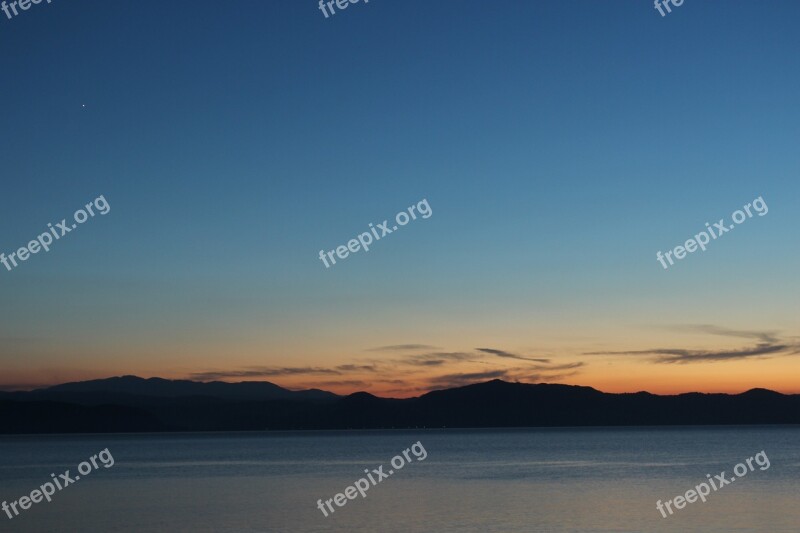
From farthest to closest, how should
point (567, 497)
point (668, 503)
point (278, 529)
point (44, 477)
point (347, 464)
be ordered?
point (347, 464)
point (44, 477)
point (567, 497)
point (668, 503)
point (278, 529)

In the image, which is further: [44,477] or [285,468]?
[285,468]

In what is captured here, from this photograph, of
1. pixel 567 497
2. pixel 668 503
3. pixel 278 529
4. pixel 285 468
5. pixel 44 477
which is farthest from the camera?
pixel 285 468

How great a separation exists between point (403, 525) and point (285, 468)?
185ft

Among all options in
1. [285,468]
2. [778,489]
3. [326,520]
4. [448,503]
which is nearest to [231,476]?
[285,468]

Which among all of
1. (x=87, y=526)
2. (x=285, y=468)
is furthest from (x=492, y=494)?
(x=285, y=468)

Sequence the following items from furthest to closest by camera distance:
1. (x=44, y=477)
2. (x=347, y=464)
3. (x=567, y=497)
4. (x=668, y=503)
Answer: (x=347, y=464) → (x=44, y=477) → (x=567, y=497) → (x=668, y=503)

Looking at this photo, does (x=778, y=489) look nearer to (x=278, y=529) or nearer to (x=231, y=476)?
(x=278, y=529)

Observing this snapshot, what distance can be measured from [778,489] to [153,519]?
41.3 meters

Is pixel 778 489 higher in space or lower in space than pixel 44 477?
lower

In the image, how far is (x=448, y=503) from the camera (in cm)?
5553

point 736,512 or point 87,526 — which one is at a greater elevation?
point 87,526

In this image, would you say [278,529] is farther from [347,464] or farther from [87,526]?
[347,464]

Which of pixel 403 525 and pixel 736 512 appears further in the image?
→ pixel 736 512

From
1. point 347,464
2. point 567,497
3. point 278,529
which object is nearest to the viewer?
point 278,529
